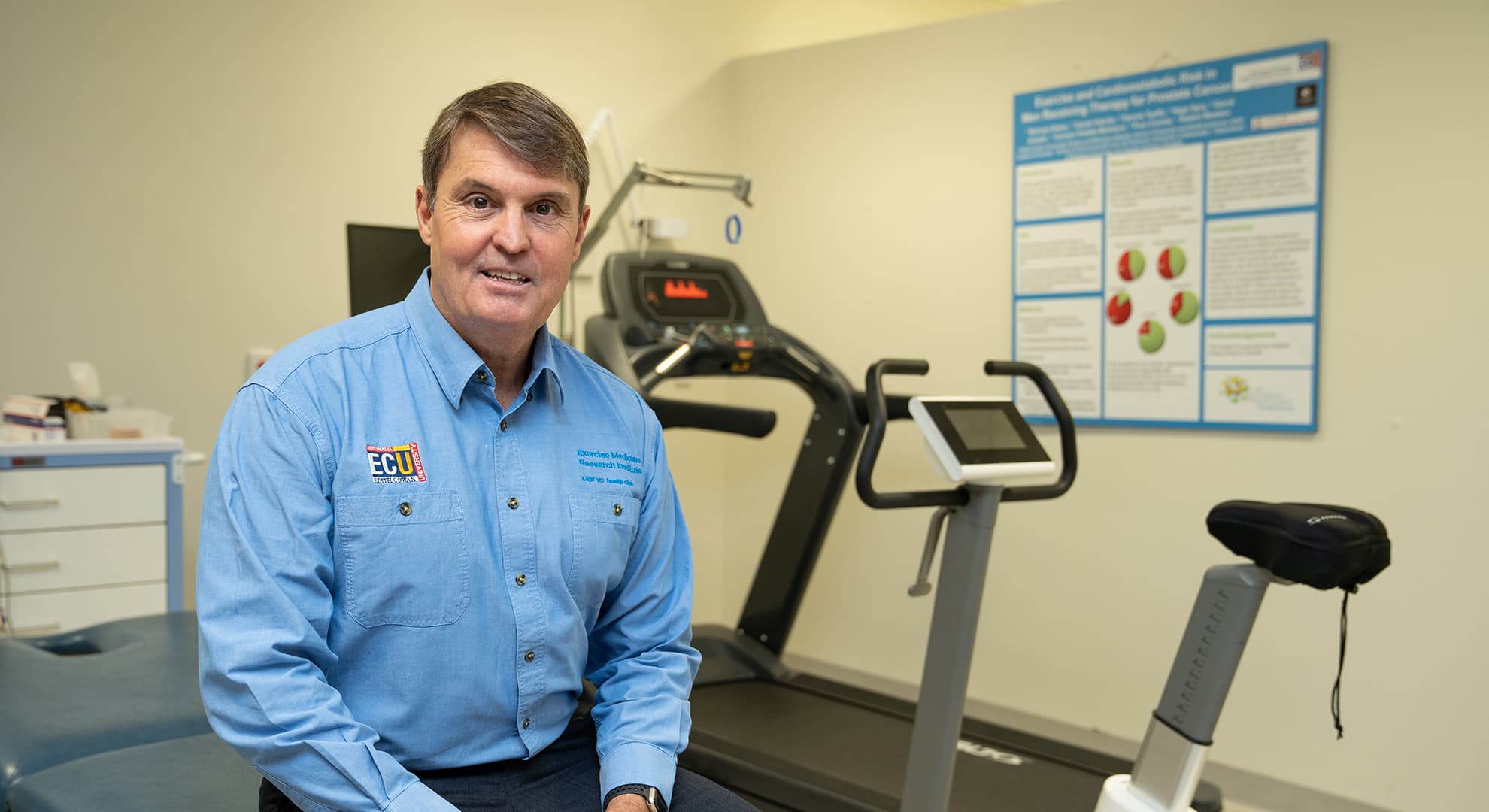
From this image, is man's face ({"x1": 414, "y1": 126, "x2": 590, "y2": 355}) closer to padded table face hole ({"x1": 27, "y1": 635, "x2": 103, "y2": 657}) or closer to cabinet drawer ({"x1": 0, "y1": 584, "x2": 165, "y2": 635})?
padded table face hole ({"x1": 27, "y1": 635, "x2": 103, "y2": 657})

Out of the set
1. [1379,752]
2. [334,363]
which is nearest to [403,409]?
[334,363]

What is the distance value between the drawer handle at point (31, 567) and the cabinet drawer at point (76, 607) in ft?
0.20

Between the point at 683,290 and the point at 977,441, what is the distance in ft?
4.80

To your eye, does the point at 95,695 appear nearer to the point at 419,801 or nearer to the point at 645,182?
the point at 419,801

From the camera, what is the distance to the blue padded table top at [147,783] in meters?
1.46

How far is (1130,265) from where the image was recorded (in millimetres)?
3475

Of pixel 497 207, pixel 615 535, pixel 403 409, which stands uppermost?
pixel 497 207

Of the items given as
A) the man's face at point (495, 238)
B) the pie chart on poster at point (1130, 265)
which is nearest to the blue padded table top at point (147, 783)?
the man's face at point (495, 238)

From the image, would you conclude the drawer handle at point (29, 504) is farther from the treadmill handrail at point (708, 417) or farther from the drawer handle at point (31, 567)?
the treadmill handrail at point (708, 417)

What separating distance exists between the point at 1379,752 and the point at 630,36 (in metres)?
3.46

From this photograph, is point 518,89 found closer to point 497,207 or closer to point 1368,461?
point 497,207

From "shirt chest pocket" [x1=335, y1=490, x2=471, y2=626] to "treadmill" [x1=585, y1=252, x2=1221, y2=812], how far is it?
1.37 meters

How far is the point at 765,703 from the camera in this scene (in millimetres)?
3092

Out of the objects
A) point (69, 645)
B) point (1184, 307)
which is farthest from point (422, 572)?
point (1184, 307)
